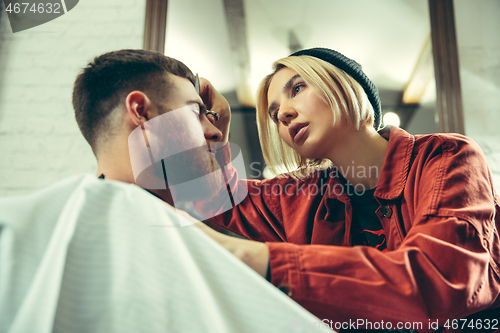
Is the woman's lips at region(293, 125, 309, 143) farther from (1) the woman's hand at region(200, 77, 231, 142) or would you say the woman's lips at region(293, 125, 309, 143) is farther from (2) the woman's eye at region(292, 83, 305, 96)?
(1) the woman's hand at region(200, 77, 231, 142)

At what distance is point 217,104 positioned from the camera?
1110mm

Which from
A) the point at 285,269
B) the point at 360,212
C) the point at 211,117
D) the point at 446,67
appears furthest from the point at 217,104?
the point at 446,67

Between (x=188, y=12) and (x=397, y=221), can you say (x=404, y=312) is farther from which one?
(x=188, y=12)

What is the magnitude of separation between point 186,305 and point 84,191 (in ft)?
0.78

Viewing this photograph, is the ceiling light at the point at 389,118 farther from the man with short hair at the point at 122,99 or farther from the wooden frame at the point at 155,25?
the wooden frame at the point at 155,25

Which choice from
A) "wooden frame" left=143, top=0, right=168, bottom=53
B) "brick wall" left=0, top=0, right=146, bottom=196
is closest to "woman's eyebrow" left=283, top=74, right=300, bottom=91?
"wooden frame" left=143, top=0, right=168, bottom=53

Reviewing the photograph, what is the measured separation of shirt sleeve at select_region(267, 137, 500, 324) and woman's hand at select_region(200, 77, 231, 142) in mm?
Result: 665

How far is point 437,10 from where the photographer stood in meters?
1.23

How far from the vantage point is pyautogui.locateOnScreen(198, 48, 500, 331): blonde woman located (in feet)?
1.69

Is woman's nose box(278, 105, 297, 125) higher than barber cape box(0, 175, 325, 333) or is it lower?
higher

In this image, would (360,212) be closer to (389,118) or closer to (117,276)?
(389,118)

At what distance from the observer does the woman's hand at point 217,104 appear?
1.10m

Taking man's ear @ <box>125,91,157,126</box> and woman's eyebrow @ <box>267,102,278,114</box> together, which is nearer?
man's ear @ <box>125,91,157,126</box>

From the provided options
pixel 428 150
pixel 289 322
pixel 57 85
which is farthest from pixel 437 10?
pixel 57 85
